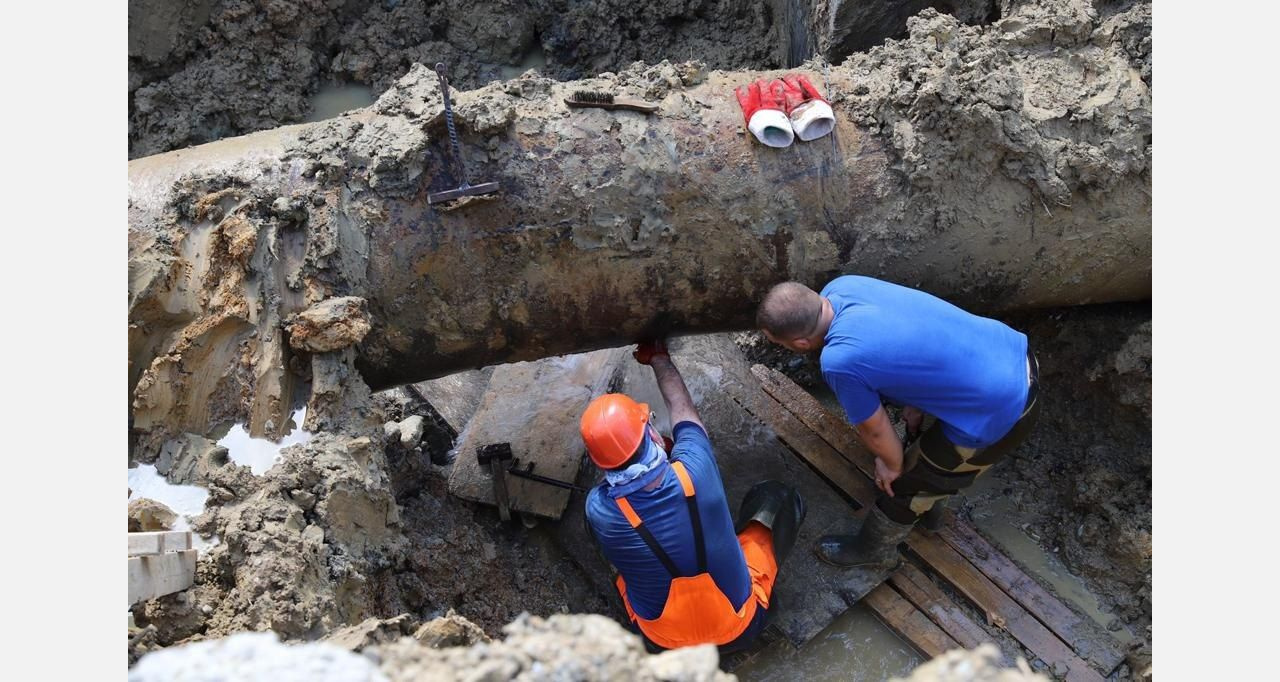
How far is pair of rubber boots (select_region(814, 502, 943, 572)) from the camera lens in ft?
12.1

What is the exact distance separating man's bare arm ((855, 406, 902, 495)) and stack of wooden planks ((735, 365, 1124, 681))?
38 cm

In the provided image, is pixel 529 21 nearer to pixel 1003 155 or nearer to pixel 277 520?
pixel 1003 155

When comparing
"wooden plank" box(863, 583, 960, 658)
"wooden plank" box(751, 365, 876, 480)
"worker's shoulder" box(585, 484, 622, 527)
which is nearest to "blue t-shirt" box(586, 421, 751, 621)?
"worker's shoulder" box(585, 484, 622, 527)

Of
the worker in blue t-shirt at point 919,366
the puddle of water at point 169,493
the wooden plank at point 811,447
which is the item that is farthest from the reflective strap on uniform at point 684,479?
the puddle of water at point 169,493

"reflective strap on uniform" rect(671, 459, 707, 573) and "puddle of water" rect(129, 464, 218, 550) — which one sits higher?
"puddle of water" rect(129, 464, 218, 550)

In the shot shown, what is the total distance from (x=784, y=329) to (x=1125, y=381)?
1.72 m

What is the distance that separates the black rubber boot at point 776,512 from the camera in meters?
3.65

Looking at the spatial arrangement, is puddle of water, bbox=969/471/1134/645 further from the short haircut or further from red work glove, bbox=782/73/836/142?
red work glove, bbox=782/73/836/142

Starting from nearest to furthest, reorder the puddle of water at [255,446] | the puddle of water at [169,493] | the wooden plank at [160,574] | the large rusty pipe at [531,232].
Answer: the wooden plank at [160,574] < the puddle of water at [169,493] < the puddle of water at [255,446] < the large rusty pipe at [531,232]

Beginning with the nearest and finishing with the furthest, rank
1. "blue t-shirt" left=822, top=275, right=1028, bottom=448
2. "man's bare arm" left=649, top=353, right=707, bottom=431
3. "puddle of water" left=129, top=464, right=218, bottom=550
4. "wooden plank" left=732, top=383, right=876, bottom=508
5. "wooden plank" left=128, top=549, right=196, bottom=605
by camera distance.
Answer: "wooden plank" left=128, top=549, right=196, bottom=605 → "puddle of water" left=129, top=464, right=218, bottom=550 → "blue t-shirt" left=822, top=275, right=1028, bottom=448 → "man's bare arm" left=649, top=353, right=707, bottom=431 → "wooden plank" left=732, top=383, right=876, bottom=508

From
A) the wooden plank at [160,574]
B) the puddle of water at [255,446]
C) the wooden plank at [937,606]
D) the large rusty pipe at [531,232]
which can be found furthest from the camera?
the wooden plank at [937,606]

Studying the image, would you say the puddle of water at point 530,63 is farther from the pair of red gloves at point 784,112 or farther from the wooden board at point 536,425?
the pair of red gloves at point 784,112

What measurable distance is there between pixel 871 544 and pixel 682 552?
3.46 ft

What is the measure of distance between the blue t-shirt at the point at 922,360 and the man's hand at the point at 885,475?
30 centimetres
